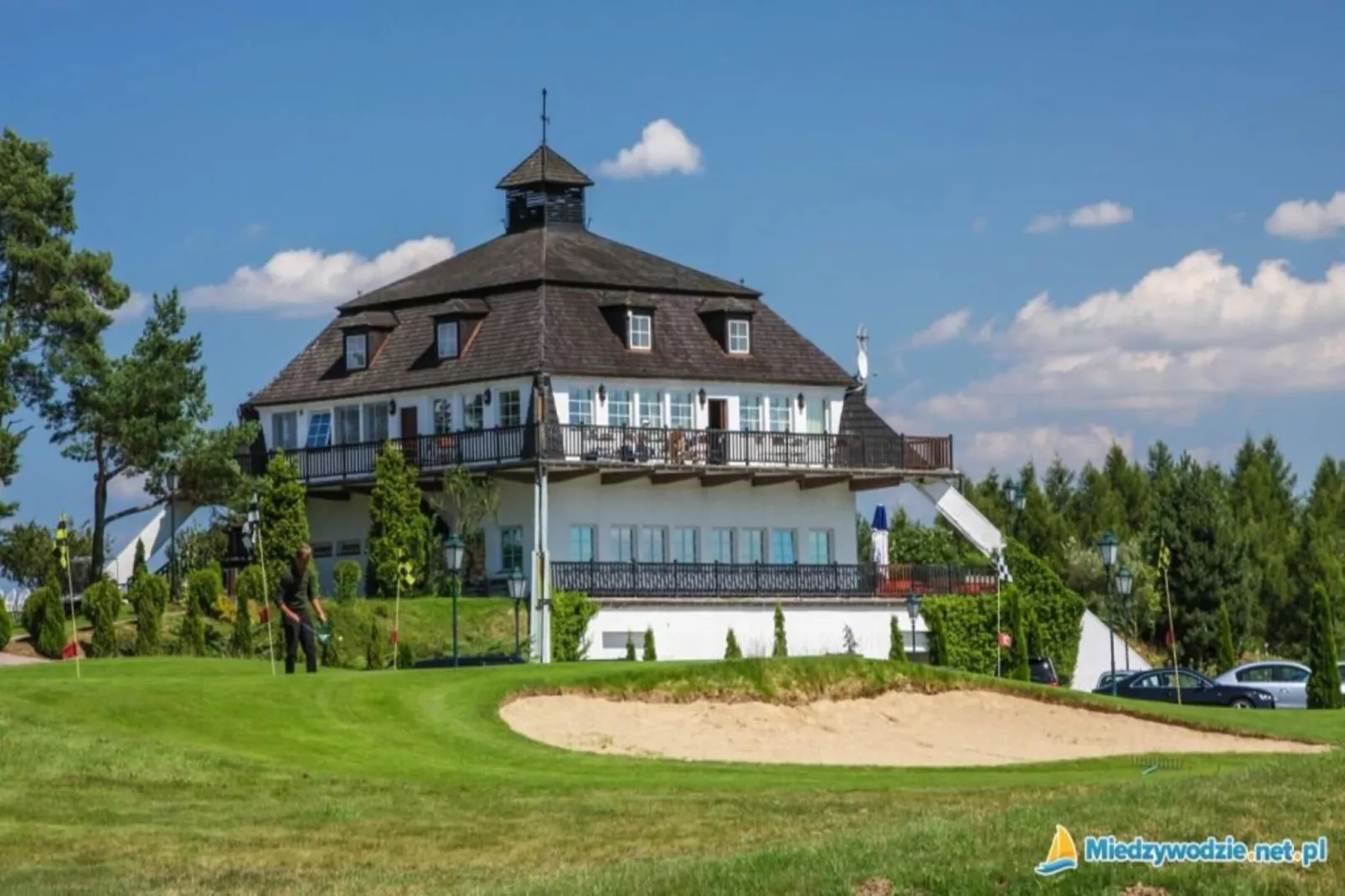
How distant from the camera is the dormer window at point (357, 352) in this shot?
74250mm

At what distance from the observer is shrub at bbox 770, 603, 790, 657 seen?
6800 centimetres

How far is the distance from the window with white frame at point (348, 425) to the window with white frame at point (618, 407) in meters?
8.10

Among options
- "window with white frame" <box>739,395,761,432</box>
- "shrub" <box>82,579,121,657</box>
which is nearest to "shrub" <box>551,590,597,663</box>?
"window with white frame" <box>739,395,761,432</box>

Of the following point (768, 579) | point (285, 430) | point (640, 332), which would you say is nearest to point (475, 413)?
point (640, 332)

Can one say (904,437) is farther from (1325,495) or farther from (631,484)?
(1325,495)

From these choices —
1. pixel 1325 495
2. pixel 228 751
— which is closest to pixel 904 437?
pixel 1325 495

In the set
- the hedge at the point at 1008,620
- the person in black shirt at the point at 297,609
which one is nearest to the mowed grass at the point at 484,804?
the person in black shirt at the point at 297,609

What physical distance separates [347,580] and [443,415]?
952 centimetres

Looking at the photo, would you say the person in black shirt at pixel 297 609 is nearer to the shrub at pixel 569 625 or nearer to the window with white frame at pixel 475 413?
the shrub at pixel 569 625

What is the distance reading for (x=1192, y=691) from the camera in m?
59.4

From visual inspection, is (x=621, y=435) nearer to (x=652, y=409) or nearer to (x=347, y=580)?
(x=652, y=409)

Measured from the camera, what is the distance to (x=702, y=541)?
71.9 meters

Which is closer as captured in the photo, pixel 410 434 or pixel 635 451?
pixel 635 451

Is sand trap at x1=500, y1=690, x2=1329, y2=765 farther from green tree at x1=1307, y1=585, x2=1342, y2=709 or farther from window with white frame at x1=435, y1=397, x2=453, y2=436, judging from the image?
window with white frame at x1=435, y1=397, x2=453, y2=436
